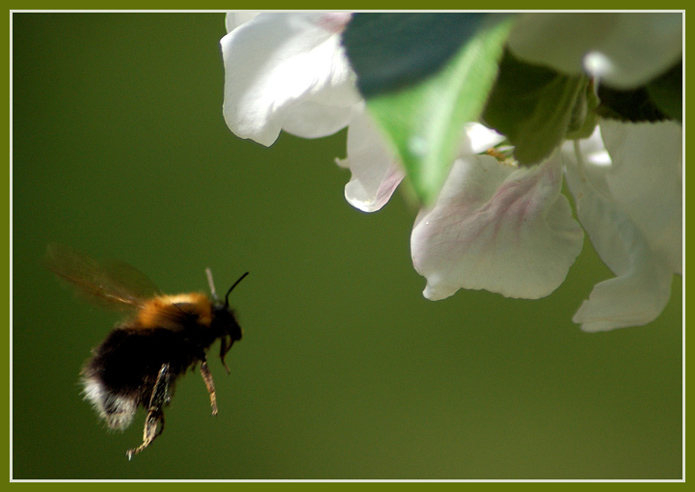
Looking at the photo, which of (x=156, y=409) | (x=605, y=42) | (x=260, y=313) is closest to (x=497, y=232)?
(x=605, y=42)

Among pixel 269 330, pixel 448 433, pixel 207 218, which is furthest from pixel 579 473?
pixel 207 218

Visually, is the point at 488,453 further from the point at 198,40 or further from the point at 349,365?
the point at 198,40

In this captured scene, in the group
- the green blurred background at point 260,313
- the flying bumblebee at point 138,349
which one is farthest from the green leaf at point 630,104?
the green blurred background at point 260,313

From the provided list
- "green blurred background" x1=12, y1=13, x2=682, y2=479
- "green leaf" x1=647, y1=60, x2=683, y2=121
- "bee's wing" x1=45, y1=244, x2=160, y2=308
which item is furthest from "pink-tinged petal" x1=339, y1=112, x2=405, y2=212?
"green blurred background" x1=12, y1=13, x2=682, y2=479

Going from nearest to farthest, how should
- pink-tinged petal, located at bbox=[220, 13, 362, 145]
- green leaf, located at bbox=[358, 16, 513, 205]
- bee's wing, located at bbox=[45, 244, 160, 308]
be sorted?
green leaf, located at bbox=[358, 16, 513, 205], pink-tinged petal, located at bbox=[220, 13, 362, 145], bee's wing, located at bbox=[45, 244, 160, 308]

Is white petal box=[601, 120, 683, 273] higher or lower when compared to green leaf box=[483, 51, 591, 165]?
lower

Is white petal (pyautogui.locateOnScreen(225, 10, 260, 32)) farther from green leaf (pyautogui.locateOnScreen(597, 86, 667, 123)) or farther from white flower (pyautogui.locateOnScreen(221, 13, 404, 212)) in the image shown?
green leaf (pyautogui.locateOnScreen(597, 86, 667, 123))

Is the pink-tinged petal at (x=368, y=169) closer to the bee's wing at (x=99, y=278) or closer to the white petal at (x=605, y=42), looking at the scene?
the white petal at (x=605, y=42)
